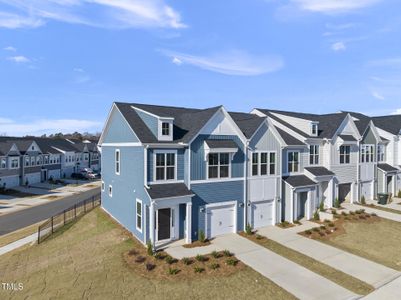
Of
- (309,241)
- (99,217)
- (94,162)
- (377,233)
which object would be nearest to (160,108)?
(99,217)

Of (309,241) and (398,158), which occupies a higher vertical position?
(398,158)

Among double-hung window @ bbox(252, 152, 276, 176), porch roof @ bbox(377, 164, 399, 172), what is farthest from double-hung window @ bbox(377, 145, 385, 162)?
double-hung window @ bbox(252, 152, 276, 176)

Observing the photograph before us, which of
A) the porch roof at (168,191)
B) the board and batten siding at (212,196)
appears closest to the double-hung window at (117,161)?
the porch roof at (168,191)

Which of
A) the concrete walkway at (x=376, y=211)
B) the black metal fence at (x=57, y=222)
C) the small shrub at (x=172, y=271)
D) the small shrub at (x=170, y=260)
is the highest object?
the concrete walkway at (x=376, y=211)

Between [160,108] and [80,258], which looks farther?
[160,108]

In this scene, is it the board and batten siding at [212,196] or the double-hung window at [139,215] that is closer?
the double-hung window at [139,215]

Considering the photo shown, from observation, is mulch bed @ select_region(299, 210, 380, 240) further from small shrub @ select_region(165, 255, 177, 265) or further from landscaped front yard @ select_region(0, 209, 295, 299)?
small shrub @ select_region(165, 255, 177, 265)

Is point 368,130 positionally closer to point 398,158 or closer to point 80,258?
point 398,158

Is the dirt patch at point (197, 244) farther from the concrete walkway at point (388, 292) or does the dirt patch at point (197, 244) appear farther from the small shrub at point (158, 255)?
the concrete walkway at point (388, 292)
